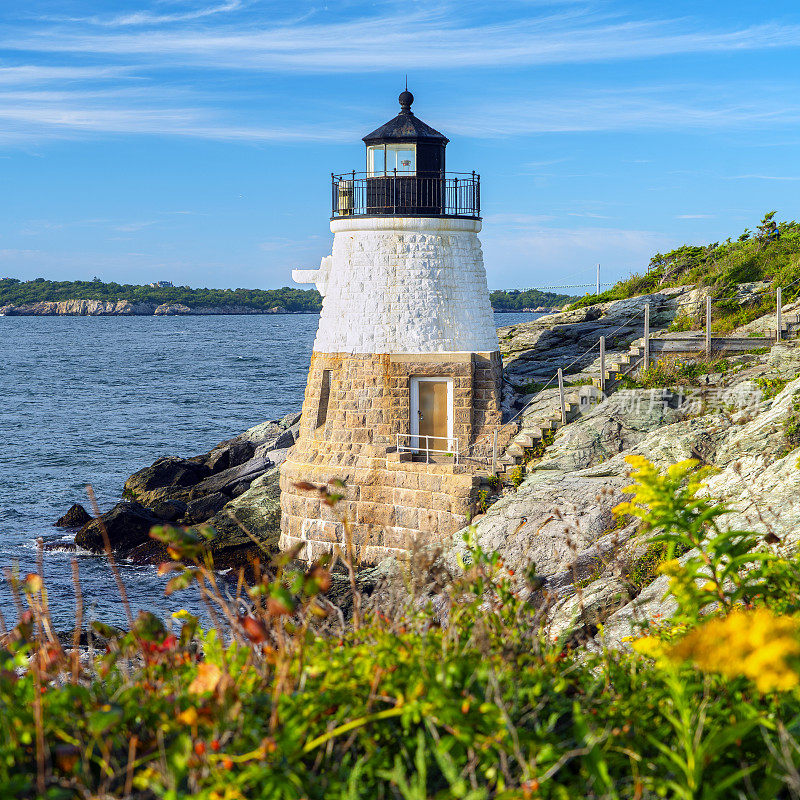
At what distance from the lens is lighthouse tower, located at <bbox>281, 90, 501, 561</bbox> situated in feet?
55.9

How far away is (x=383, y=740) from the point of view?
3.36 metres

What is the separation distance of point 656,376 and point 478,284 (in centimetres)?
418

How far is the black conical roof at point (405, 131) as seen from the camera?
57.8 feet

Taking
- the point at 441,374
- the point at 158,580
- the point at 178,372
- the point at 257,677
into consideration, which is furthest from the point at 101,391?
the point at 257,677

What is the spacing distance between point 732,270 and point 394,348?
10975 mm

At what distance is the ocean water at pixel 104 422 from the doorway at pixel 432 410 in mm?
5675

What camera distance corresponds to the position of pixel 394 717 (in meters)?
3.39

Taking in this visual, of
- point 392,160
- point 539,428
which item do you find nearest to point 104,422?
point 392,160

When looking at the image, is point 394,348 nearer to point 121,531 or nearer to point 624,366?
point 624,366

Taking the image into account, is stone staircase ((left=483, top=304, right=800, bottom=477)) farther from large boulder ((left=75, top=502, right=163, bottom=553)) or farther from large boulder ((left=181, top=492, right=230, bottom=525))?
large boulder ((left=75, top=502, right=163, bottom=553))

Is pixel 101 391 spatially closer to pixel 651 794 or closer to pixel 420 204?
pixel 420 204

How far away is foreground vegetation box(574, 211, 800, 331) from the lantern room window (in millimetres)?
7614

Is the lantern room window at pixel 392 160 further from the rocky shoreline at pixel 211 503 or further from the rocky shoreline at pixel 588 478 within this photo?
the rocky shoreline at pixel 211 503

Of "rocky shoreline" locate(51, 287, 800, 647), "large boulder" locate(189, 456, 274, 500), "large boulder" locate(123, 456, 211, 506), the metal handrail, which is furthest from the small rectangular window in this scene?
"large boulder" locate(123, 456, 211, 506)
